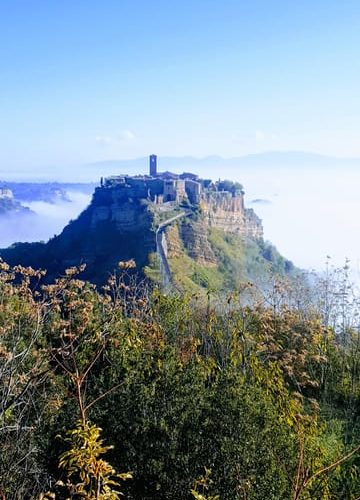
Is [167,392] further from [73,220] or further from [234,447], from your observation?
[73,220]

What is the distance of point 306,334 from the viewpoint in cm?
1027

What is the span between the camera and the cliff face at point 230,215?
76.0 metres

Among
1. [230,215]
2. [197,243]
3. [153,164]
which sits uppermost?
[153,164]

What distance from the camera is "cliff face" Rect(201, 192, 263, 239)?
76000 millimetres

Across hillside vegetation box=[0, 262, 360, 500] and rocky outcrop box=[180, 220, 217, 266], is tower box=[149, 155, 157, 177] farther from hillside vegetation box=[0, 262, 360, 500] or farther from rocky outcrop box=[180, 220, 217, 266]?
hillside vegetation box=[0, 262, 360, 500]

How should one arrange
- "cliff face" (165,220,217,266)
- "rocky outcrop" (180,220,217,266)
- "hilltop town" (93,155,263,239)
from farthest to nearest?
"hilltop town" (93,155,263,239), "rocky outcrop" (180,220,217,266), "cliff face" (165,220,217,266)

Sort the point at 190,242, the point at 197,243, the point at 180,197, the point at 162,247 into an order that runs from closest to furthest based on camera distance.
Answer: the point at 162,247
the point at 190,242
the point at 197,243
the point at 180,197

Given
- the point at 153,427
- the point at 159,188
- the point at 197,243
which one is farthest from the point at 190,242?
the point at 153,427

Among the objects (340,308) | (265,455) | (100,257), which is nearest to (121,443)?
(265,455)

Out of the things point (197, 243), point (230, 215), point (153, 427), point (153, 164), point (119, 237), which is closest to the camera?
point (153, 427)

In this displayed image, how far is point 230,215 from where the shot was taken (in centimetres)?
8181

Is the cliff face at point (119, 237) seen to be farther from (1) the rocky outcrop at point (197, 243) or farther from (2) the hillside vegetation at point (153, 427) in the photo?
(2) the hillside vegetation at point (153, 427)

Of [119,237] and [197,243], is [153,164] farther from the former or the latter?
[119,237]

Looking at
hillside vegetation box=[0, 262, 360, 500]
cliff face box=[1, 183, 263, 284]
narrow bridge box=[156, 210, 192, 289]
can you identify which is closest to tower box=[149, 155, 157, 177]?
cliff face box=[1, 183, 263, 284]
